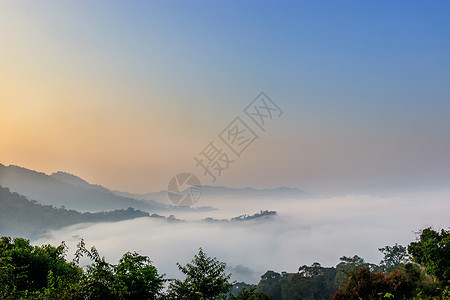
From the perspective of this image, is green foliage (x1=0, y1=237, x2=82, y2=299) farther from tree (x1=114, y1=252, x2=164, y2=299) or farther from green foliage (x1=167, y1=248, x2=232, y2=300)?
tree (x1=114, y1=252, x2=164, y2=299)

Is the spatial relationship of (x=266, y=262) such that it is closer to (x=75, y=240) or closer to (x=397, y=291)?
(x=75, y=240)

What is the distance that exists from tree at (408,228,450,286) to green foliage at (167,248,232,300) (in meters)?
12.3

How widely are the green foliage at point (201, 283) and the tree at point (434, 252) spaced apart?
40.2 feet

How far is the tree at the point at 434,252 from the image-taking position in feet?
51.7

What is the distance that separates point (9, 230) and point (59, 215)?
63.4ft

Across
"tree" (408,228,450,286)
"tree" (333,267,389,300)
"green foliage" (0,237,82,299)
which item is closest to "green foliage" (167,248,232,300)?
"green foliage" (0,237,82,299)

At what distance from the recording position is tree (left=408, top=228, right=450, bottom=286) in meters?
15.8

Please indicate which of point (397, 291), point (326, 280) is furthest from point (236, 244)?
point (397, 291)

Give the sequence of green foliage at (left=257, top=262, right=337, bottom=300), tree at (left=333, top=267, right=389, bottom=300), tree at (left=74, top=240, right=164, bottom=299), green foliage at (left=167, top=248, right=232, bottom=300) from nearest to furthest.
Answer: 1. tree at (left=74, top=240, right=164, bottom=299)
2. green foliage at (left=167, top=248, right=232, bottom=300)
3. tree at (left=333, top=267, right=389, bottom=300)
4. green foliage at (left=257, top=262, right=337, bottom=300)

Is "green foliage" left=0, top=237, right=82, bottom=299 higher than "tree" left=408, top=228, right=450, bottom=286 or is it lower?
higher

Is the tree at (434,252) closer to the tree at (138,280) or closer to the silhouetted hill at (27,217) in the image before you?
the tree at (138,280)

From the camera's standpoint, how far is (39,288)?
12.9m

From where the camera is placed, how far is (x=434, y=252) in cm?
1627

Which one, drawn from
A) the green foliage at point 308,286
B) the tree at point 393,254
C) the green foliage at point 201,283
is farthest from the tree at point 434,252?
the tree at point 393,254
